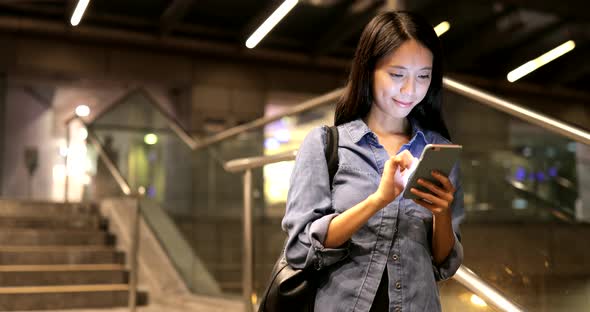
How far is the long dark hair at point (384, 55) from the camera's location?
1.30 m

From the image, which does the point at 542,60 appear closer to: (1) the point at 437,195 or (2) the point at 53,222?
(2) the point at 53,222

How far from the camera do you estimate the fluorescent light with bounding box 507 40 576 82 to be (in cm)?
1248

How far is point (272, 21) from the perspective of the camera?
9.85 metres

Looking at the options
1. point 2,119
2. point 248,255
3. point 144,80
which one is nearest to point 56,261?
point 248,255

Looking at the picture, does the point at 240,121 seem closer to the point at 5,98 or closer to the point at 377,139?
the point at 5,98

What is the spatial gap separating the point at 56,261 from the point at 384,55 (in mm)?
5222

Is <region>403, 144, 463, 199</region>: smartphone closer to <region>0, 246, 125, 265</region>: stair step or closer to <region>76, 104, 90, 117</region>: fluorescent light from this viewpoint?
<region>0, 246, 125, 265</region>: stair step

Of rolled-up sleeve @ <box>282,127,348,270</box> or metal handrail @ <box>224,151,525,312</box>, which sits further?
metal handrail @ <box>224,151,525,312</box>

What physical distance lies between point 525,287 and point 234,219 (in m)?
3.87

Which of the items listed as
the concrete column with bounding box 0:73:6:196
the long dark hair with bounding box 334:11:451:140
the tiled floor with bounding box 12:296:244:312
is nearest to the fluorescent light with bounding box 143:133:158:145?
the tiled floor with bounding box 12:296:244:312

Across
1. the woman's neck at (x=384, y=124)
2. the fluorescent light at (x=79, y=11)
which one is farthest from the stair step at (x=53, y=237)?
the woman's neck at (x=384, y=124)

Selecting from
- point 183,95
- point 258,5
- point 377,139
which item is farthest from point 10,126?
point 377,139

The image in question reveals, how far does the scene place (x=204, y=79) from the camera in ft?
42.3

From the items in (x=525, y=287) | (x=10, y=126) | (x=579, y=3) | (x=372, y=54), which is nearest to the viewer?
(x=372, y=54)
